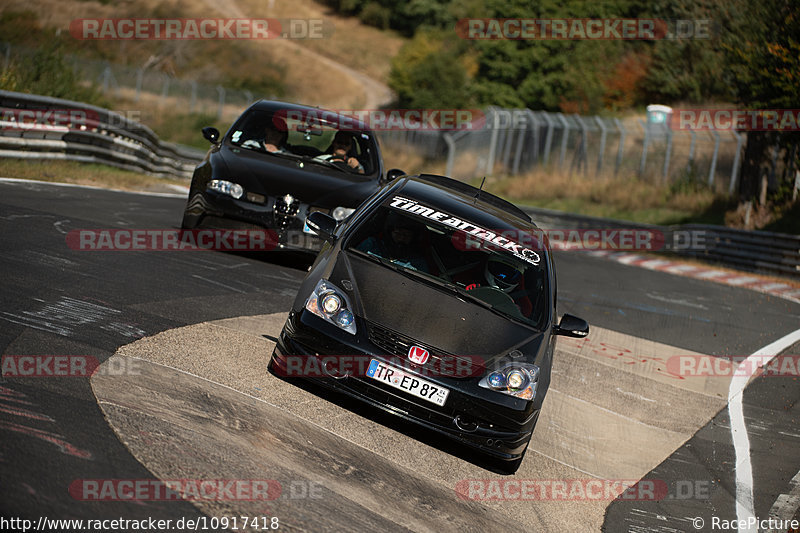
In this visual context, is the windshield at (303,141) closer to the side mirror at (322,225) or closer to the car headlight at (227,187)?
the car headlight at (227,187)

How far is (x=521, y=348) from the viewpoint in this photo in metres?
6.24

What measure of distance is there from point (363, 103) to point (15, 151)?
6402 centimetres

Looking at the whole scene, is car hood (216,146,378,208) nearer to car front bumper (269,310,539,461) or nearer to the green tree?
car front bumper (269,310,539,461)

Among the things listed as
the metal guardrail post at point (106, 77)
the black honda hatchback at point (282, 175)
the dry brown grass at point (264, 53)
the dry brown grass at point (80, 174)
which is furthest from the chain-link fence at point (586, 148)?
the dry brown grass at point (264, 53)

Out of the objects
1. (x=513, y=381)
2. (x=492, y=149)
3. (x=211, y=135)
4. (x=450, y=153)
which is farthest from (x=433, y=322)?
(x=492, y=149)

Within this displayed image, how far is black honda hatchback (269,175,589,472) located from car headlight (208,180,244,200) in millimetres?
3057

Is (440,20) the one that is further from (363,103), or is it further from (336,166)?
(336,166)

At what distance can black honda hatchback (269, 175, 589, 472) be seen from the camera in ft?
19.2

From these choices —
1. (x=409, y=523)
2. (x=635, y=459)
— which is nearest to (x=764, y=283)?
(x=635, y=459)

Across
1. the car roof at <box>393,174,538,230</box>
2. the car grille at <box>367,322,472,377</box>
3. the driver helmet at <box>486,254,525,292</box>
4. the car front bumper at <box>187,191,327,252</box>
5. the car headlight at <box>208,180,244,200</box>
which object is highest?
the car roof at <box>393,174,538,230</box>

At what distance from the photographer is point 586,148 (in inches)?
1503

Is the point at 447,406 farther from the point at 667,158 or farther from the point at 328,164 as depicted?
the point at 667,158

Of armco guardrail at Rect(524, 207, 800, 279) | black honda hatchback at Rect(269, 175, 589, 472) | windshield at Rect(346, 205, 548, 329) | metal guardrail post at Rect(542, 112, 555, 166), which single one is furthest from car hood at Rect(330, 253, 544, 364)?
metal guardrail post at Rect(542, 112, 555, 166)

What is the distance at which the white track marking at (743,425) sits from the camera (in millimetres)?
6490
